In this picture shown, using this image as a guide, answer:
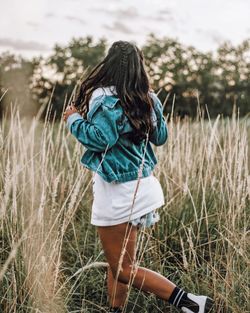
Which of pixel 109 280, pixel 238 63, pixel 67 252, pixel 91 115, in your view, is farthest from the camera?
pixel 238 63

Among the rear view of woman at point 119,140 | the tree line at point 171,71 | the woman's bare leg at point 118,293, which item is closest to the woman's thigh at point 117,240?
the rear view of woman at point 119,140

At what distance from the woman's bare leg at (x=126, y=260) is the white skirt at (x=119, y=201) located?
0.04m

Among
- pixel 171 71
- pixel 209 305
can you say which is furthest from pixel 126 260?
pixel 171 71

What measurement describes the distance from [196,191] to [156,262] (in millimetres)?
811

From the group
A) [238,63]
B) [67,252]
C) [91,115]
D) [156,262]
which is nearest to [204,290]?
[156,262]

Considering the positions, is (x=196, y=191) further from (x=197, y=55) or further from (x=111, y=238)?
(x=197, y=55)

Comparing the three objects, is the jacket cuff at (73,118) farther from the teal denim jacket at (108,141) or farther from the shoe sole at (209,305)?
the shoe sole at (209,305)

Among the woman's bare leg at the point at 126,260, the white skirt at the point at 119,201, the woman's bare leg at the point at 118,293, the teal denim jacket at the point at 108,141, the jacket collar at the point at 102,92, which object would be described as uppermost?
the jacket collar at the point at 102,92

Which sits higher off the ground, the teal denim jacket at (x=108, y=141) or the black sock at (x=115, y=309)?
the teal denim jacket at (x=108, y=141)

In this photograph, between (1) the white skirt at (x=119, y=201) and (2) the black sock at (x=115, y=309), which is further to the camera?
(2) the black sock at (x=115, y=309)

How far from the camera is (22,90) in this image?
72.7 feet

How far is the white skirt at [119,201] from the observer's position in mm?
2320

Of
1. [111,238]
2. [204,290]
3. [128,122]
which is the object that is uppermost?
[128,122]

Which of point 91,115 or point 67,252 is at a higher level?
point 91,115
